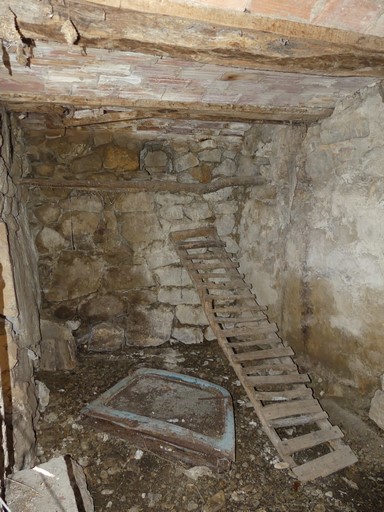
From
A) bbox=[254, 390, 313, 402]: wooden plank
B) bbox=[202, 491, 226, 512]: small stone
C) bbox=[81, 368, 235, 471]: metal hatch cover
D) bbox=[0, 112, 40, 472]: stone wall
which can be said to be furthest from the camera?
bbox=[254, 390, 313, 402]: wooden plank

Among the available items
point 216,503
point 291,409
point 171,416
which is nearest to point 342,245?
point 291,409

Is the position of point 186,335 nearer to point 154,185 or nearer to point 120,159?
point 154,185

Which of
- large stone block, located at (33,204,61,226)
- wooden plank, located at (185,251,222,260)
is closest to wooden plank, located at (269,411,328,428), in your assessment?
wooden plank, located at (185,251,222,260)

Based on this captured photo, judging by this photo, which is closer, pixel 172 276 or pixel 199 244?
pixel 199 244

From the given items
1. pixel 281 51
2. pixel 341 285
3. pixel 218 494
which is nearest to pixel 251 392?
pixel 218 494

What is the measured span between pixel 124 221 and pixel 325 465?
2.59 metres

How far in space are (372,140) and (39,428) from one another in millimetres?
2902

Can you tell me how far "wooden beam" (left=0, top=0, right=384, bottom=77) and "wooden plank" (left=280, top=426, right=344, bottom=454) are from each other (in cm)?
212

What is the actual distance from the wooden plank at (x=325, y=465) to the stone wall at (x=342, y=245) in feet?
1.52

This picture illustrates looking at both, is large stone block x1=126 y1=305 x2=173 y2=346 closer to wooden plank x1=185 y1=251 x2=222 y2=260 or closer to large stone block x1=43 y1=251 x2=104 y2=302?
large stone block x1=43 y1=251 x2=104 y2=302

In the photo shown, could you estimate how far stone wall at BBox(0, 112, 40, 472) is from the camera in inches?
75.2

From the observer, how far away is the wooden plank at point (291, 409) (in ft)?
7.47

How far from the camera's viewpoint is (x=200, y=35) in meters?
1.35

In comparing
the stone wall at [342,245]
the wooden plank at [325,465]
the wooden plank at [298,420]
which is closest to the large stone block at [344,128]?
the stone wall at [342,245]
